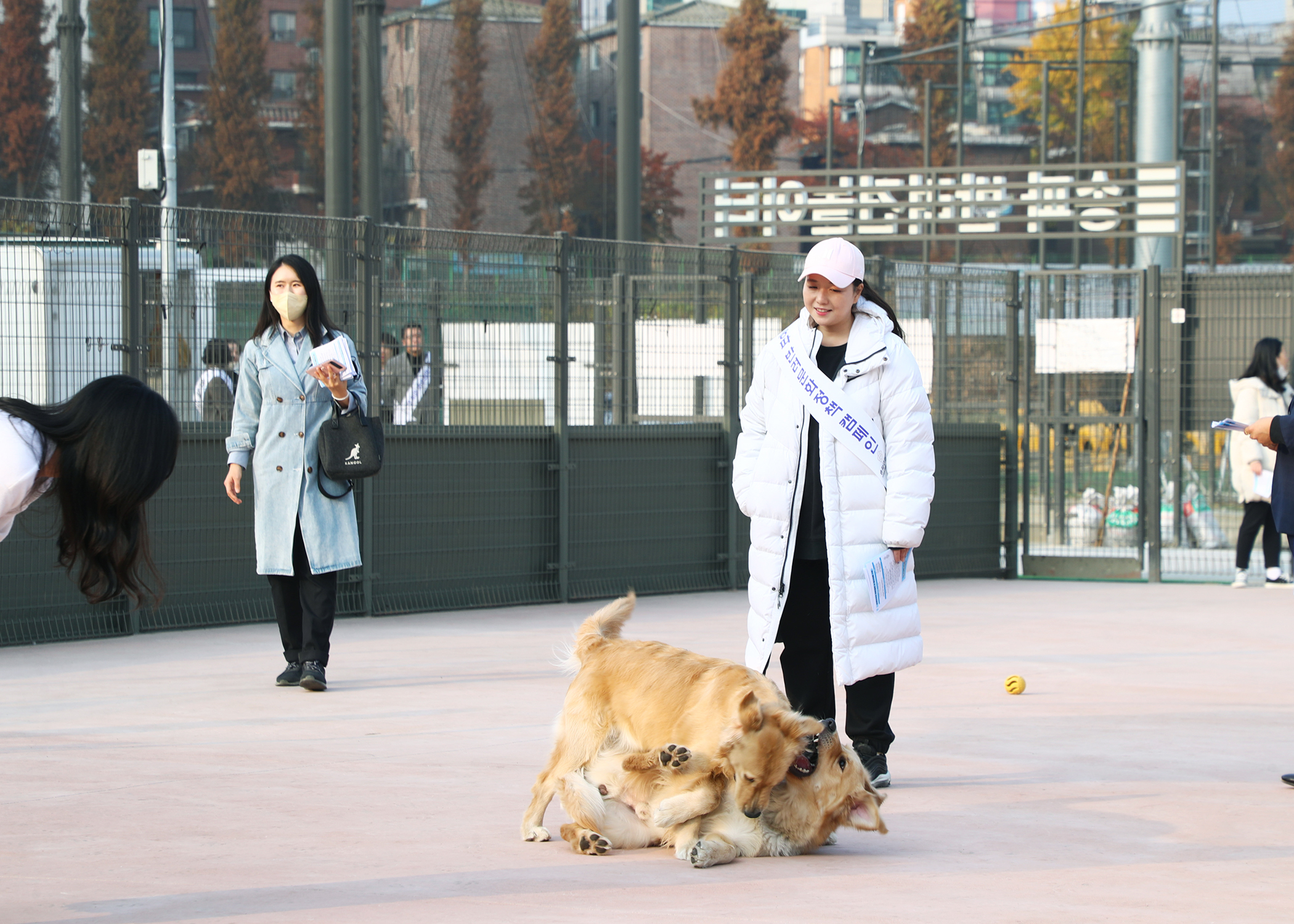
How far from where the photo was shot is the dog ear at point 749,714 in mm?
4469

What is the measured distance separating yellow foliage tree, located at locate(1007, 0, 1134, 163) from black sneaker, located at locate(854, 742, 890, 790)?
55.0m

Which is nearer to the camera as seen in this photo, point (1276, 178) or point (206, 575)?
point (206, 575)

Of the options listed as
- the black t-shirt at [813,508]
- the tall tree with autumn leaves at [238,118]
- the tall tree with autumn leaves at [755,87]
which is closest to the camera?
the black t-shirt at [813,508]

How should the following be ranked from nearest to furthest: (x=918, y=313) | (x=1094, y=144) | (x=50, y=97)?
(x=918, y=313), (x=50, y=97), (x=1094, y=144)

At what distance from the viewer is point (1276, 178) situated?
7200 cm

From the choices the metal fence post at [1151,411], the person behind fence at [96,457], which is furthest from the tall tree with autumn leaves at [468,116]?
the person behind fence at [96,457]

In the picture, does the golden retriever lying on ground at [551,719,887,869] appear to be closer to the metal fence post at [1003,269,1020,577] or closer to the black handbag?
the black handbag

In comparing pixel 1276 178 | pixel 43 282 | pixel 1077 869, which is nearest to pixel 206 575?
pixel 43 282

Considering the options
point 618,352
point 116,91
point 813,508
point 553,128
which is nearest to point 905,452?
point 813,508

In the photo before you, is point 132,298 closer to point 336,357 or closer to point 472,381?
point 472,381

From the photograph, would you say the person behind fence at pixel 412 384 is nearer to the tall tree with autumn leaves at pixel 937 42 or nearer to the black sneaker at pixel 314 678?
the black sneaker at pixel 314 678

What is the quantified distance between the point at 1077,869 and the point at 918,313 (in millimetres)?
9398

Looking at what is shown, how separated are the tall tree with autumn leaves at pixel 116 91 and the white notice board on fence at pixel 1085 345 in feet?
144

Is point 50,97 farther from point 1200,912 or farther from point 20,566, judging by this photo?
point 1200,912
